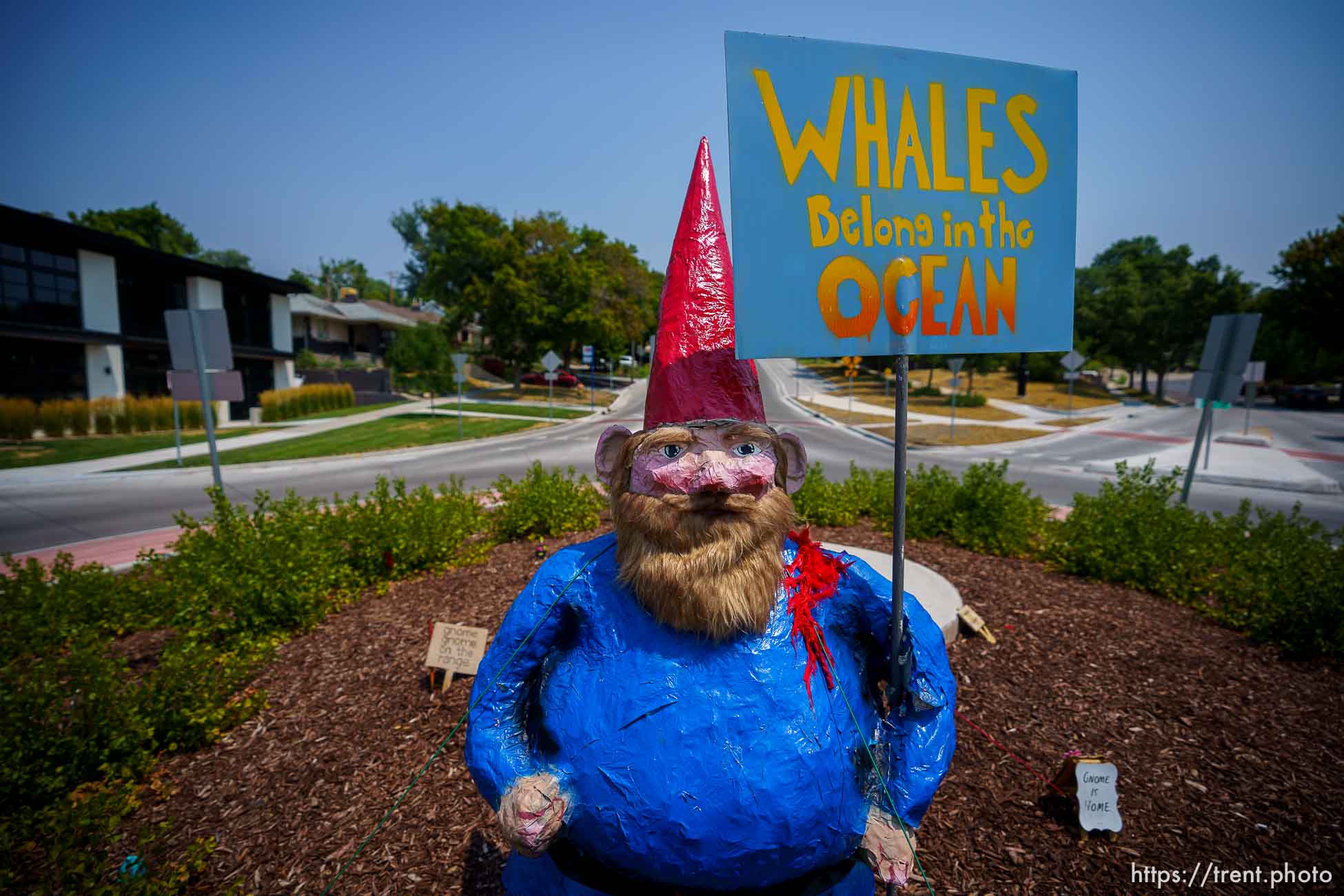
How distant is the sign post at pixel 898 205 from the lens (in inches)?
63.7

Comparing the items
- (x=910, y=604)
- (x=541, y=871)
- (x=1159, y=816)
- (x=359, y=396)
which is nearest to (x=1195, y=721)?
(x=1159, y=816)

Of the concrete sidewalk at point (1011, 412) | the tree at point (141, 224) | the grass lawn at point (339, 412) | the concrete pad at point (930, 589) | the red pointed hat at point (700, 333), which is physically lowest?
the concrete pad at point (930, 589)

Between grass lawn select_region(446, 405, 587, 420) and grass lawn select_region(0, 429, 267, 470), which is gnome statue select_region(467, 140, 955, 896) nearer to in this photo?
grass lawn select_region(0, 429, 267, 470)

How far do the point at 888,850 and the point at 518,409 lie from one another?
2574 cm

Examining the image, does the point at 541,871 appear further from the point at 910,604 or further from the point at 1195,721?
the point at 1195,721

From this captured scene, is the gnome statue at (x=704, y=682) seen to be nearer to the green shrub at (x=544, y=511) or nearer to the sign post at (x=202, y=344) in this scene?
the green shrub at (x=544, y=511)

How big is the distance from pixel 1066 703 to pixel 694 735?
10.0 ft

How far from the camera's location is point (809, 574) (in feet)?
6.33

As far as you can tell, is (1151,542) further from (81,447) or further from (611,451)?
(81,447)

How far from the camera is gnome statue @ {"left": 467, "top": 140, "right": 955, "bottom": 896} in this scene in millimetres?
1576

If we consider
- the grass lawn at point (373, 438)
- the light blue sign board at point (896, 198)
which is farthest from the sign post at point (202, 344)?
the grass lawn at point (373, 438)

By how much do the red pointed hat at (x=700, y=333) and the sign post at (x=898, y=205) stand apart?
0.27 meters

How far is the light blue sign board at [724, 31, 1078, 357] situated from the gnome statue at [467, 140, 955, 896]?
34 centimetres

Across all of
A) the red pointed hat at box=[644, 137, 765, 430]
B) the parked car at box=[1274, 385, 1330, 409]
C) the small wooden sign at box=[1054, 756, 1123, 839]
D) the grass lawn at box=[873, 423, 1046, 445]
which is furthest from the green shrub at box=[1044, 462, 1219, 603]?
the parked car at box=[1274, 385, 1330, 409]
